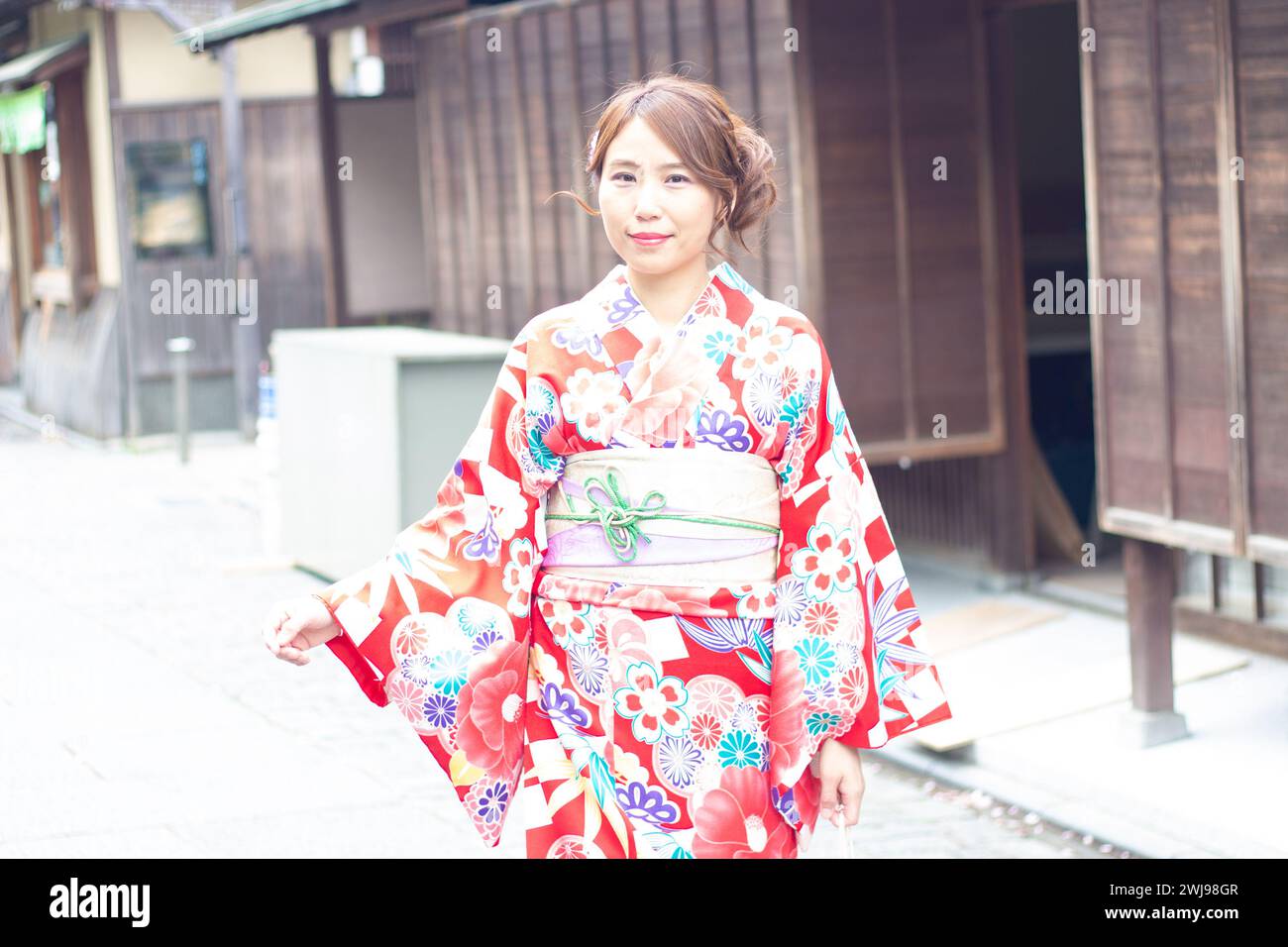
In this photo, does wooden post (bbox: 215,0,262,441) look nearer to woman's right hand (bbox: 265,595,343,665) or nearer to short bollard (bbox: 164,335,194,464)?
short bollard (bbox: 164,335,194,464)

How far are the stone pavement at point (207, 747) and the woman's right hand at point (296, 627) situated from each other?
7.28ft

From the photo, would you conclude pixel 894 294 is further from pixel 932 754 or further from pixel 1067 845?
pixel 1067 845

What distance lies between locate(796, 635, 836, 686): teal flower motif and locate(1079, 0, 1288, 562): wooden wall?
9.26 ft

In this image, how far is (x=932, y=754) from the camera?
6.30 m

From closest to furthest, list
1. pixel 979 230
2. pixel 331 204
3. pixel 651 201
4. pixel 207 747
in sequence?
pixel 651 201, pixel 207 747, pixel 979 230, pixel 331 204

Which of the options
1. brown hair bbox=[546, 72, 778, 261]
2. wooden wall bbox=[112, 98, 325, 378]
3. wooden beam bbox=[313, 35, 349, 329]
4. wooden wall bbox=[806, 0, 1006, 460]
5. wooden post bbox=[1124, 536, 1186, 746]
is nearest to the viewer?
brown hair bbox=[546, 72, 778, 261]

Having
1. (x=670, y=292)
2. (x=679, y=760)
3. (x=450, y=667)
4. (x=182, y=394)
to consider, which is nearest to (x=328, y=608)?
(x=450, y=667)

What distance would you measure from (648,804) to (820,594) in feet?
1.65

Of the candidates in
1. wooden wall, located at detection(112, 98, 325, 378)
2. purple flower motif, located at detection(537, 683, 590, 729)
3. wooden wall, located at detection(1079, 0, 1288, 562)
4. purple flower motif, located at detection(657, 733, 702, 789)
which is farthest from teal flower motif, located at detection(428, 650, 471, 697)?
wooden wall, located at detection(112, 98, 325, 378)

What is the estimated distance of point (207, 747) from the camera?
6461mm

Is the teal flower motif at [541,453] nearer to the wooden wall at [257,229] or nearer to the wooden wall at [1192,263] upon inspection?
the wooden wall at [1192,263]

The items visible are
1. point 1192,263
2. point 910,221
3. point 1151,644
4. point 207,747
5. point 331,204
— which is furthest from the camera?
point 331,204

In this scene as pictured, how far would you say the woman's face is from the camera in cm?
317

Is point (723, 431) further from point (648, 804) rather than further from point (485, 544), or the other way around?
point (648, 804)
